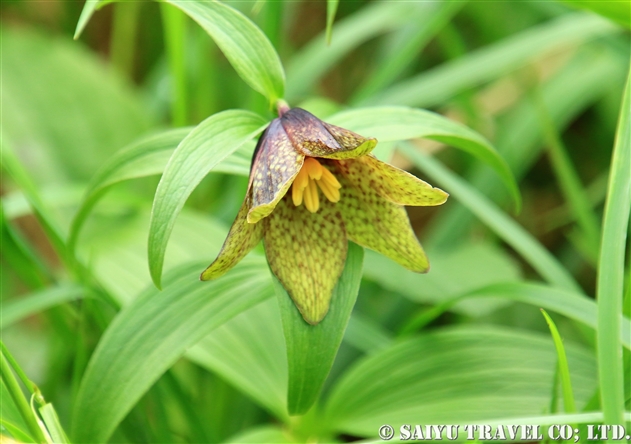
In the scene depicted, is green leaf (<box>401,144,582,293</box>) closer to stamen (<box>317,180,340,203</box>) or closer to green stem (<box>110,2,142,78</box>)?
stamen (<box>317,180,340,203</box>)

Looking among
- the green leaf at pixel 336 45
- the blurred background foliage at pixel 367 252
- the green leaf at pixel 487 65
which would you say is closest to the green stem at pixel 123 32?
the blurred background foliage at pixel 367 252

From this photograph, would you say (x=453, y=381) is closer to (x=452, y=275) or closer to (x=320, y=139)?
(x=452, y=275)

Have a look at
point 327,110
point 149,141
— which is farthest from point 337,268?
point 327,110

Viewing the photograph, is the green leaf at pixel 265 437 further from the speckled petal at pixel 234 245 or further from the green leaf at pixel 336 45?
the green leaf at pixel 336 45

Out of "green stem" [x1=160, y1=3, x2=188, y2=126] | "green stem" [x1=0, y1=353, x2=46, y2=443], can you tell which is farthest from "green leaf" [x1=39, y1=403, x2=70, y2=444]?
"green stem" [x1=160, y1=3, x2=188, y2=126]

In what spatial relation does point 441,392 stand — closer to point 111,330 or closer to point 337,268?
point 337,268
